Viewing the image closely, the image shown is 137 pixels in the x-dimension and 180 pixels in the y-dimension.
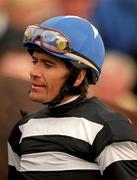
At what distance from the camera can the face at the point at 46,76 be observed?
68.8 inches

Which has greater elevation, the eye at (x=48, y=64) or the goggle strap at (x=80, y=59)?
the goggle strap at (x=80, y=59)

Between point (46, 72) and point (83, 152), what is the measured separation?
24cm

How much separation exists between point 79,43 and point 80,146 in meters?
0.29

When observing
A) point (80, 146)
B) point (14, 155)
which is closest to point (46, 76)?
point (80, 146)

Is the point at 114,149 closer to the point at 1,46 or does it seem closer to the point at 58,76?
the point at 58,76

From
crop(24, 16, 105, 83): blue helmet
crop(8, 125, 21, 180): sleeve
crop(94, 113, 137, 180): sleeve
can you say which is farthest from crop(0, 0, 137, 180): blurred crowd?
crop(94, 113, 137, 180): sleeve

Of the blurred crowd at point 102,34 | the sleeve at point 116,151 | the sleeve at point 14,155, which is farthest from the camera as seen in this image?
the blurred crowd at point 102,34

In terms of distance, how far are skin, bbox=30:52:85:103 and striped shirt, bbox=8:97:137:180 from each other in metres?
0.06

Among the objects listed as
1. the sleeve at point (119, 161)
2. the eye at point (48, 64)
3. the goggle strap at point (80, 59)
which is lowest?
the sleeve at point (119, 161)

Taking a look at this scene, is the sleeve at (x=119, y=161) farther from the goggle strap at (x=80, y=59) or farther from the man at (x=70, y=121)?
the goggle strap at (x=80, y=59)

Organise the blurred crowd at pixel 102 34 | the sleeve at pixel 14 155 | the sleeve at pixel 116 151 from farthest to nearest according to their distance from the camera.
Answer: the blurred crowd at pixel 102 34 < the sleeve at pixel 14 155 < the sleeve at pixel 116 151

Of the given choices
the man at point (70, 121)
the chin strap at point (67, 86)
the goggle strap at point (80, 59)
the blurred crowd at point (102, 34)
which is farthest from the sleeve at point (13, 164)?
the blurred crowd at point (102, 34)

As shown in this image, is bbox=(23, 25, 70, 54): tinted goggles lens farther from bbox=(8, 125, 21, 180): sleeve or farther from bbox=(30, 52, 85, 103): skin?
bbox=(8, 125, 21, 180): sleeve

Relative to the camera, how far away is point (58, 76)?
1.76 meters
